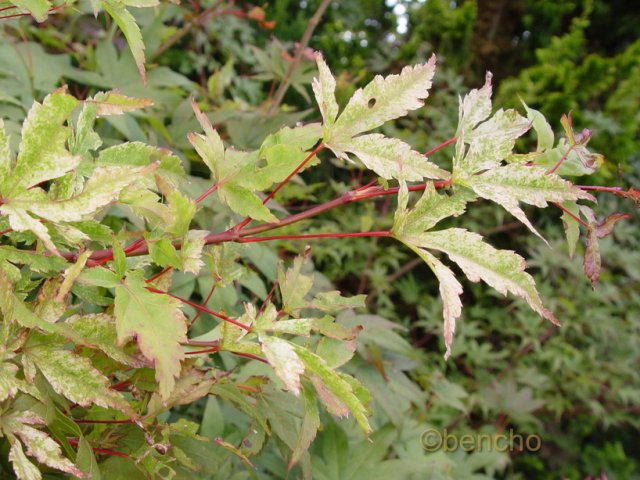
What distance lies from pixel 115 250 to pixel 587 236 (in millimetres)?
533

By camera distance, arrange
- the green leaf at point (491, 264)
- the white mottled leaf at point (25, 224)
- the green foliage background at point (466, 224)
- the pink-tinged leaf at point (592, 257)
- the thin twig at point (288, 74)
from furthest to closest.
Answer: the thin twig at point (288, 74) < the green foliage background at point (466, 224) < the pink-tinged leaf at point (592, 257) < the green leaf at point (491, 264) < the white mottled leaf at point (25, 224)

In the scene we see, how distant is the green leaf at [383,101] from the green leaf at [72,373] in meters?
0.33

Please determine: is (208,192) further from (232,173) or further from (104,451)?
(104,451)

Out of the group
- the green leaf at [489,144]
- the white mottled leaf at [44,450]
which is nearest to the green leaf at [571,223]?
the green leaf at [489,144]

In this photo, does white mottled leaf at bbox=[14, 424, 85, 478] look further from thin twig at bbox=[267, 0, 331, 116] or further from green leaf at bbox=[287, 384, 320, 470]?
thin twig at bbox=[267, 0, 331, 116]

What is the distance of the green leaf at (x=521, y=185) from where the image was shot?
0.67 metres

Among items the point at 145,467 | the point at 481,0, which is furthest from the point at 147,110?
the point at 481,0

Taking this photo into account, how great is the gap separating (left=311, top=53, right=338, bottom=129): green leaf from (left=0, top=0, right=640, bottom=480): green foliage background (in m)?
0.62

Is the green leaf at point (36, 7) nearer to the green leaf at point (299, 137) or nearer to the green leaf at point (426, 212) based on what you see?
the green leaf at point (299, 137)

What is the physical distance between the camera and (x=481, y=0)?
4.00 meters

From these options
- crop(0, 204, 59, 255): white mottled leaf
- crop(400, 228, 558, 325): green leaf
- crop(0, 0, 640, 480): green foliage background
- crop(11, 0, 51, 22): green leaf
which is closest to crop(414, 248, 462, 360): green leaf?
crop(400, 228, 558, 325): green leaf

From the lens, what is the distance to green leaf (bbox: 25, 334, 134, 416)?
1.99ft

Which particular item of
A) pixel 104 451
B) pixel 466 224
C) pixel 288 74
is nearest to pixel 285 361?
pixel 104 451

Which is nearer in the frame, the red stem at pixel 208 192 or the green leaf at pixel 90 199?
the green leaf at pixel 90 199
